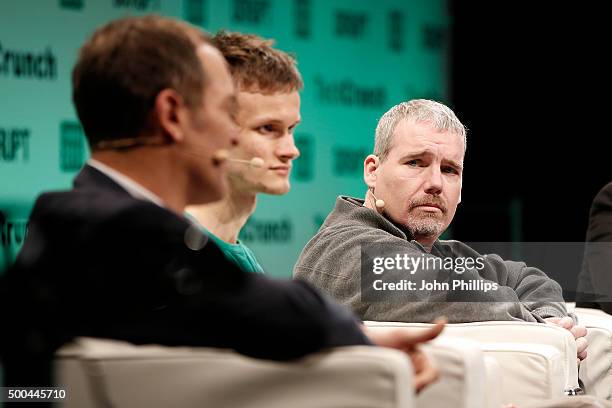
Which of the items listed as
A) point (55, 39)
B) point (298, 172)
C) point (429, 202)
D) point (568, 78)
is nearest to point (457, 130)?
point (429, 202)

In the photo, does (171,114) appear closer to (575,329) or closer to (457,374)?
(457,374)

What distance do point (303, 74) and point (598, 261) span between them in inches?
91.3

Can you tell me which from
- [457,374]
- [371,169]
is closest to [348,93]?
[371,169]

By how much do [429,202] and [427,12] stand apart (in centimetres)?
337

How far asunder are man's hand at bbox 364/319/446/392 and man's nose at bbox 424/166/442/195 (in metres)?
1.23

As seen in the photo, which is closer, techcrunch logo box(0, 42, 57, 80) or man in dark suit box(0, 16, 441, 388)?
man in dark suit box(0, 16, 441, 388)

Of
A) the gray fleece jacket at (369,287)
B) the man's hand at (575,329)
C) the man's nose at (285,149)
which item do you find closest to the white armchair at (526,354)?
the gray fleece jacket at (369,287)

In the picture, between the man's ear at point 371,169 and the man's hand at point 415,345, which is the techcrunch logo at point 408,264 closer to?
Answer: the man's ear at point 371,169

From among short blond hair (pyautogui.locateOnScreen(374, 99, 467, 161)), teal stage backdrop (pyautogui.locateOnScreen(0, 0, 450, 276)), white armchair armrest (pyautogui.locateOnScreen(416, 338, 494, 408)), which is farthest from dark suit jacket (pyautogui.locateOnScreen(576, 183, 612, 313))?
teal stage backdrop (pyautogui.locateOnScreen(0, 0, 450, 276))

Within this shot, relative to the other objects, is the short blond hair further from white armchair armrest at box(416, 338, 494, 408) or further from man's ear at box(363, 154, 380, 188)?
white armchair armrest at box(416, 338, 494, 408)

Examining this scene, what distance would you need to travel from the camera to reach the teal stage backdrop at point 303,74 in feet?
13.3

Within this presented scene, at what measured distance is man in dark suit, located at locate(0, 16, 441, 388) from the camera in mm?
1402

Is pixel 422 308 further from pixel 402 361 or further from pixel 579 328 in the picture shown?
pixel 402 361

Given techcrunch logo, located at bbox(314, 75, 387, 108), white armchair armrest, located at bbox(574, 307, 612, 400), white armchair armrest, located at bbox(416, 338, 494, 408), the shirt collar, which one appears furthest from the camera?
techcrunch logo, located at bbox(314, 75, 387, 108)
